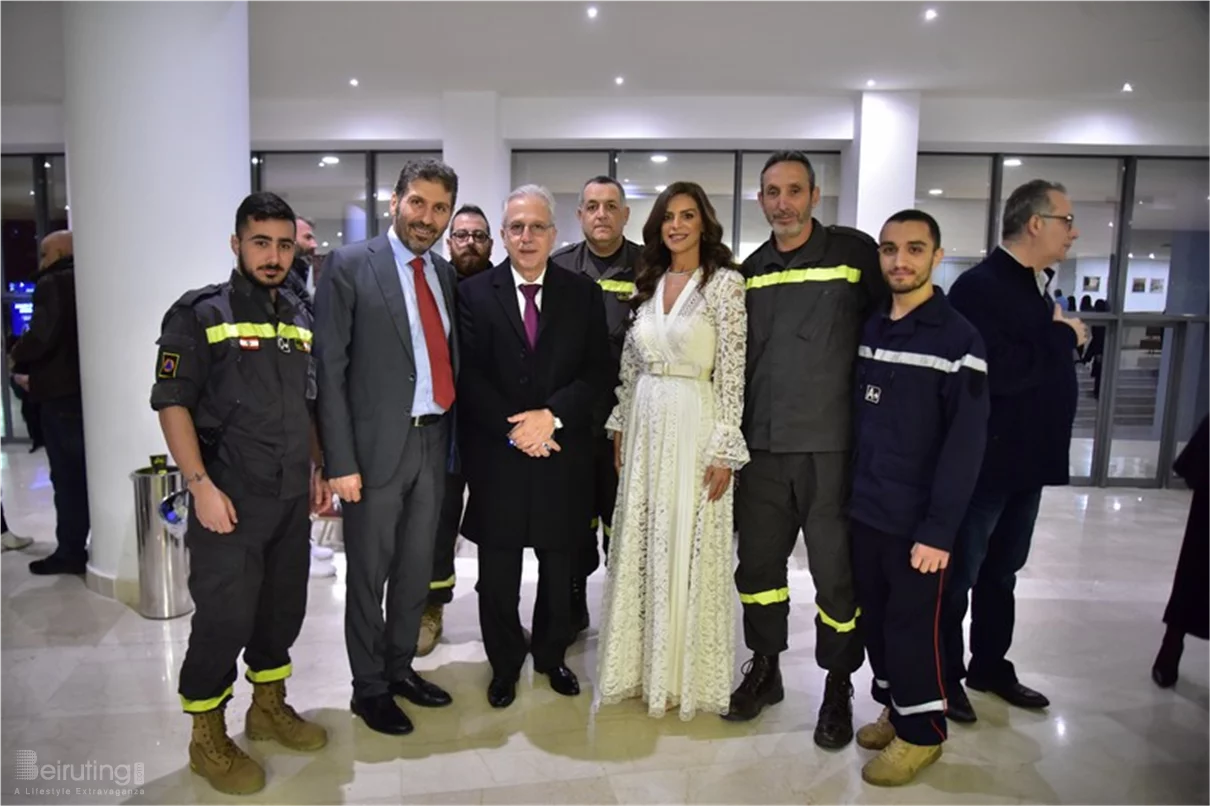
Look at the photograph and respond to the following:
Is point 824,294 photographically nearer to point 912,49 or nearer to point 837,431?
point 837,431

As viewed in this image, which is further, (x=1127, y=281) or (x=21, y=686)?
(x=1127, y=281)

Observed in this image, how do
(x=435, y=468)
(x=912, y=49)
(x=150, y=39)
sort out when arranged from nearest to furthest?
(x=435, y=468) → (x=150, y=39) → (x=912, y=49)

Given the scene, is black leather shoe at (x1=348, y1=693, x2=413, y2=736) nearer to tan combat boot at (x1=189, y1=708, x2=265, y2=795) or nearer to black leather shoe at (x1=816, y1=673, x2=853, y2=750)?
tan combat boot at (x1=189, y1=708, x2=265, y2=795)

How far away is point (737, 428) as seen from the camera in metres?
2.47

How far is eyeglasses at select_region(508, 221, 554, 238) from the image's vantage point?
2545mm

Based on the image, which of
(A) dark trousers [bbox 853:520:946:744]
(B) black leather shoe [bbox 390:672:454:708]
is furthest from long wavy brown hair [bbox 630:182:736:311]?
(B) black leather shoe [bbox 390:672:454:708]

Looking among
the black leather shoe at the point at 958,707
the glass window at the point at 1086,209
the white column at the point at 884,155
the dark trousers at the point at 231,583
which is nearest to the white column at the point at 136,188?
the dark trousers at the point at 231,583

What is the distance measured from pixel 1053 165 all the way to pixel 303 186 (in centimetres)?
730

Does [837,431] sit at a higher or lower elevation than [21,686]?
higher

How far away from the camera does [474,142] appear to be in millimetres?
6598

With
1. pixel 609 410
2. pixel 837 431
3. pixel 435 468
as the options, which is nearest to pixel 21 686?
pixel 435 468

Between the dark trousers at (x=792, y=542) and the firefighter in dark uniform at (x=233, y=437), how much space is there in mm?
1495

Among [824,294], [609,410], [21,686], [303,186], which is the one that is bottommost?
[21,686]

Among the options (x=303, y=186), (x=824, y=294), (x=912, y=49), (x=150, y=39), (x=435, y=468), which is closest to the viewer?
(x=824, y=294)
